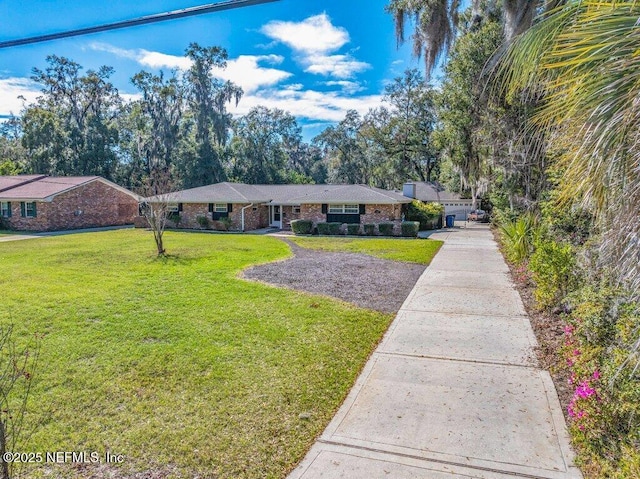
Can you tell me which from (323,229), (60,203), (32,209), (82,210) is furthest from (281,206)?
(32,209)

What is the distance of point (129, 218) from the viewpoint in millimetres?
29391

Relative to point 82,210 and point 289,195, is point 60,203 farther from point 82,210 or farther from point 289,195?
point 289,195

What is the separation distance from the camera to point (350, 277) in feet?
33.7

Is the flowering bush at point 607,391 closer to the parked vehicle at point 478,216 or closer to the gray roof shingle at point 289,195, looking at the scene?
the gray roof shingle at point 289,195

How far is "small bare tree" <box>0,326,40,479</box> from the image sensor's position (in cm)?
282

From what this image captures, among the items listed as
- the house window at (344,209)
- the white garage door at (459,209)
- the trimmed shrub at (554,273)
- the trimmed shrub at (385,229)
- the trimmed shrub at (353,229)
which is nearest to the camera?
the trimmed shrub at (554,273)

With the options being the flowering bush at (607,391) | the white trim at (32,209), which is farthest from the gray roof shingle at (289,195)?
the flowering bush at (607,391)

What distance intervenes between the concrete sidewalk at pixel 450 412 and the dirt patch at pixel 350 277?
161 centimetres

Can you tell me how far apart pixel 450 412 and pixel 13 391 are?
4.55 m

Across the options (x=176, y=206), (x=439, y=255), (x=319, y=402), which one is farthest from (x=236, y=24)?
(x=176, y=206)

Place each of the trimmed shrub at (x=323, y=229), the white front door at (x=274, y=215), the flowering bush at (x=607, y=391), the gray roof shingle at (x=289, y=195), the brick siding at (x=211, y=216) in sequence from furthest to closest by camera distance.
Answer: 1. the white front door at (x=274, y=215)
2. the brick siding at (x=211, y=216)
3. the gray roof shingle at (x=289, y=195)
4. the trimmed shrub at (x=323, y=229)
5. the flowering bush at (x=607, y=391)

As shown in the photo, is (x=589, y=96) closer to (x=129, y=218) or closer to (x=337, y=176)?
(x=129, y=218)

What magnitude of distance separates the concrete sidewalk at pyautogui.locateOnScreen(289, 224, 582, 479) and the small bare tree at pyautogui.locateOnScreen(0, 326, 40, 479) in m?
2.07

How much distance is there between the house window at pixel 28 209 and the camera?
23828 mm
